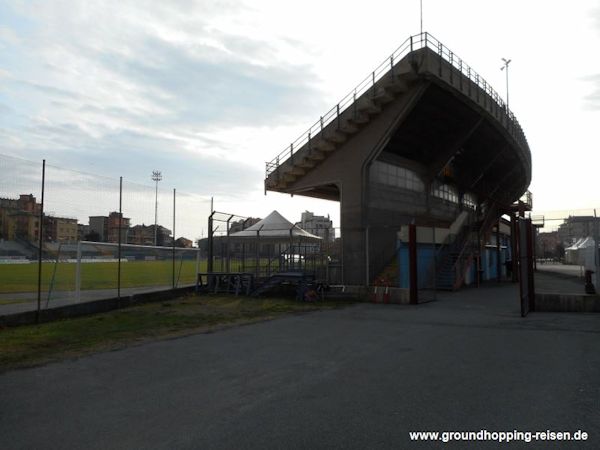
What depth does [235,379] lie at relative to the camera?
6957mm

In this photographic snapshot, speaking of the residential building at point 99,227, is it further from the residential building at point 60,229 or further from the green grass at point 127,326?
the green grass at point 127,326

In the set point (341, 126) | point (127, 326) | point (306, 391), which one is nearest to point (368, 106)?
point (341, 126)

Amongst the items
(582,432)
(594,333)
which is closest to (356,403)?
(582,432)

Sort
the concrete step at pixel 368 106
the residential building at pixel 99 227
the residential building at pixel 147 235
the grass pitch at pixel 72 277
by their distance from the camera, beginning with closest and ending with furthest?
1. the grass pitch at pixel 72 277
2. the residential building at pixel 99 227
3. the residential building at pixel 147 235
4. the concrete step at pixel 368 106

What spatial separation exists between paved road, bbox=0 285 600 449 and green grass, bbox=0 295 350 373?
964mm

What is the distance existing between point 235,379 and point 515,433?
3826 mm

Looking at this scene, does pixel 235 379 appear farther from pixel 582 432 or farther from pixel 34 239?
pixel 34 239

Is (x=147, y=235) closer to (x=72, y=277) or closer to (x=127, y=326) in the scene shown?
(x=72, y=277)

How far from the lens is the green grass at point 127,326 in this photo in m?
9.13

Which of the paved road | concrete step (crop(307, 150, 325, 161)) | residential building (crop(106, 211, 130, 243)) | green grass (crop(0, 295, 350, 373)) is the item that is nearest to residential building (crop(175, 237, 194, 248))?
green grass (crop(0, 295, 350, 373))

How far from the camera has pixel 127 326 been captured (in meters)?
12.3

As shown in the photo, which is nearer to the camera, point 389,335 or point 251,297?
point 389,335

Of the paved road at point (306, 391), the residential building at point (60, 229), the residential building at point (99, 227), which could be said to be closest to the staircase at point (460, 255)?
the paved road at point (306, 391)

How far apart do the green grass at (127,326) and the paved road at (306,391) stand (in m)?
0.96
